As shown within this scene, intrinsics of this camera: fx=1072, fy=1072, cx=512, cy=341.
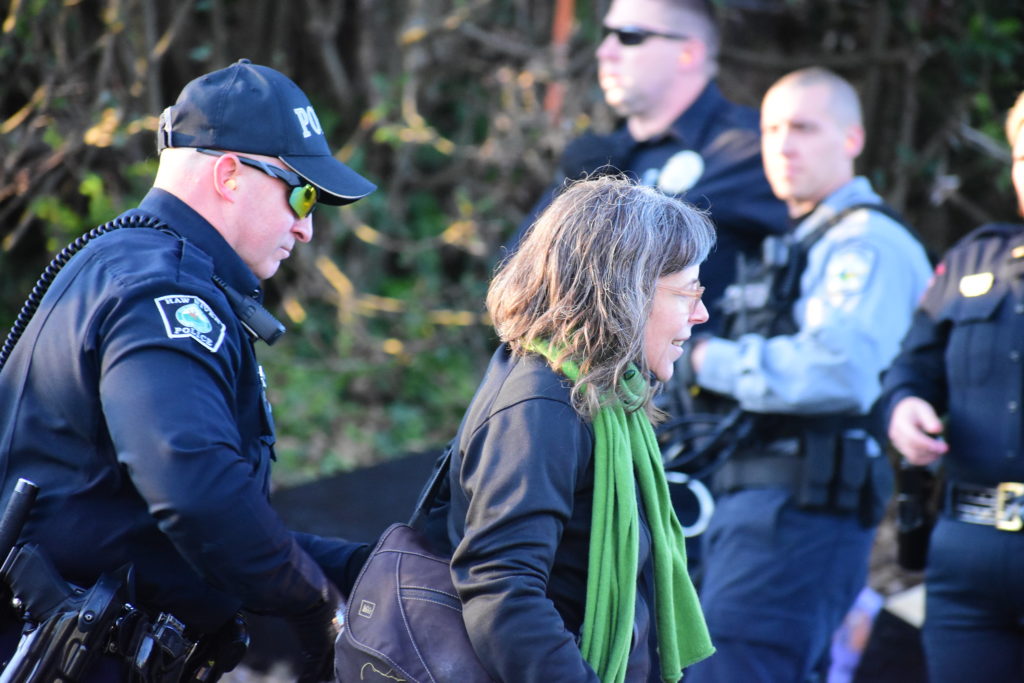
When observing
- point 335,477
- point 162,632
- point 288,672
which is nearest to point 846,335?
point 162,632

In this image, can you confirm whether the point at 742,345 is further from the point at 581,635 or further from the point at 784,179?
the point at 581,635

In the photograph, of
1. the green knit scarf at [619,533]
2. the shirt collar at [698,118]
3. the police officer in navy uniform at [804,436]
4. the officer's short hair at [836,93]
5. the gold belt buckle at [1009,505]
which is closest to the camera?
the green knit scarf at [619,533]

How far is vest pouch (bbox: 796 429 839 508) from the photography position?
3.06 m

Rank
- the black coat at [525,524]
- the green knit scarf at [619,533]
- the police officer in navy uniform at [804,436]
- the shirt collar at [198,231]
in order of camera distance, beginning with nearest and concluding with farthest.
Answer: the black coat at [525,524] → the green knit scarf at [619,533] → the shirt collar at [198,231] → the police officer in navy uniform at [804,436]

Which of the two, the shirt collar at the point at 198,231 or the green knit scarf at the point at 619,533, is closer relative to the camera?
the green knit scarf at the point at 619,533

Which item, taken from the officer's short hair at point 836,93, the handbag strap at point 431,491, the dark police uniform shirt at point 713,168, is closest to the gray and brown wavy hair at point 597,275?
the handbag strap at point 431,491

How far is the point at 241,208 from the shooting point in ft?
7.32

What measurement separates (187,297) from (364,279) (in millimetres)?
5443

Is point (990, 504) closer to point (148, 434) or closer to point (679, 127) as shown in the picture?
point (679, 127)

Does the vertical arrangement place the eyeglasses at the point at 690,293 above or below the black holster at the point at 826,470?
above

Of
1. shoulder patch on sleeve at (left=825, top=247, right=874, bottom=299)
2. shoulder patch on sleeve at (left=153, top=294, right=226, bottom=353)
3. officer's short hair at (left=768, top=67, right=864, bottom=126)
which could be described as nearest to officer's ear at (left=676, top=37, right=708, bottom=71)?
officer's short hair at (left=768, top=67, right=864, bottom=126)

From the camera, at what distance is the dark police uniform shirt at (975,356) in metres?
2.69

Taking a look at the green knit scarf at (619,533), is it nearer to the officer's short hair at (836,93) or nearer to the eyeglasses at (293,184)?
the eyeglasses at (293,184)

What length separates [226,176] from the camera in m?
2.21
